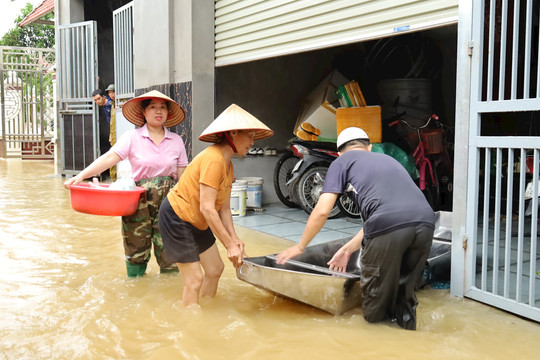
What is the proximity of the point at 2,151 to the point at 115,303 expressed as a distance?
1866cm

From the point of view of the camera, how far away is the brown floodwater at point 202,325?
3180mm

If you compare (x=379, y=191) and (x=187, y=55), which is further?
(x=187, y=55)

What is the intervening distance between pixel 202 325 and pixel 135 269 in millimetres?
1297

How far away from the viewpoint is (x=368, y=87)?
838cm

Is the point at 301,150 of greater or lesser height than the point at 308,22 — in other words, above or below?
below

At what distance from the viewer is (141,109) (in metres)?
4.55

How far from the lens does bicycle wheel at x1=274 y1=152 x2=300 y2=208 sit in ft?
27.1

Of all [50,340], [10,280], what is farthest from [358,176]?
[10,280]

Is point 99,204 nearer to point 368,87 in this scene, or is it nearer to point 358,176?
point 358,176

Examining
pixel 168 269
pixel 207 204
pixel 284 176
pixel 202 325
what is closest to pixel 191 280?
pixel 202 325

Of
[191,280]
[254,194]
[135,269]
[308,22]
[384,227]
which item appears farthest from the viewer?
[254,194]

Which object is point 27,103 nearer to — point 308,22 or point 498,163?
point 308,22

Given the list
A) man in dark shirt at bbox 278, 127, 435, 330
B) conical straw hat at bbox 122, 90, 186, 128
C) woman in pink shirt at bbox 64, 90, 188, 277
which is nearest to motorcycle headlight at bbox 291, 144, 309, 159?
conical straw hat at bbox 122, 90, 186, 128

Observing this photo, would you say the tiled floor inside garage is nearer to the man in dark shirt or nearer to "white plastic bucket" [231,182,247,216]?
"white plastic bucket" [231,182,247,216]
